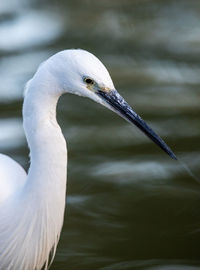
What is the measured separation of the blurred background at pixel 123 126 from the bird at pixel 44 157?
1.32ft

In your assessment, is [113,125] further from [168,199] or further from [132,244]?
[132,244]

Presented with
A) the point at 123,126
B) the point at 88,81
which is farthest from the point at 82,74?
the point at 123,126

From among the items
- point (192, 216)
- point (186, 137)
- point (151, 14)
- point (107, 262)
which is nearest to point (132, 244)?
point (107, 262)

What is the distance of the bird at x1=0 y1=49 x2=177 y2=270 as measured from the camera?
6.33 feet

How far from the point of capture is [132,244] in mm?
2748

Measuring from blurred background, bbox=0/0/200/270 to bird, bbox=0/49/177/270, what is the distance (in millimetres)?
403

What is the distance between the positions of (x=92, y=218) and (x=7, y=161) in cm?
56

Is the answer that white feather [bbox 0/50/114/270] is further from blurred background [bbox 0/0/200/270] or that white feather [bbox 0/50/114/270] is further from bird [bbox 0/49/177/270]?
blurred background [bbox 0/0/200/270]

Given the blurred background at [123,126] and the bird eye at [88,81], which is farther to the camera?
the blurred background at [123,126]

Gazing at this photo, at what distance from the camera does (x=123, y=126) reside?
142 inches

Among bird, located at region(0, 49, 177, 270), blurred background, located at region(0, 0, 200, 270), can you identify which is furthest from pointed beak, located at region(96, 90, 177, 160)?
blurred background, located at region(0, 0, 200, 270)

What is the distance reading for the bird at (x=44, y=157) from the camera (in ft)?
6.33

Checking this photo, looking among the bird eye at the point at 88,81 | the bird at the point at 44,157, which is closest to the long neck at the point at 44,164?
the bird at the point at 44,157

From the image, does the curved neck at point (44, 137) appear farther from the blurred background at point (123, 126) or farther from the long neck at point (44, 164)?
the blurred background at point (123, 126)
